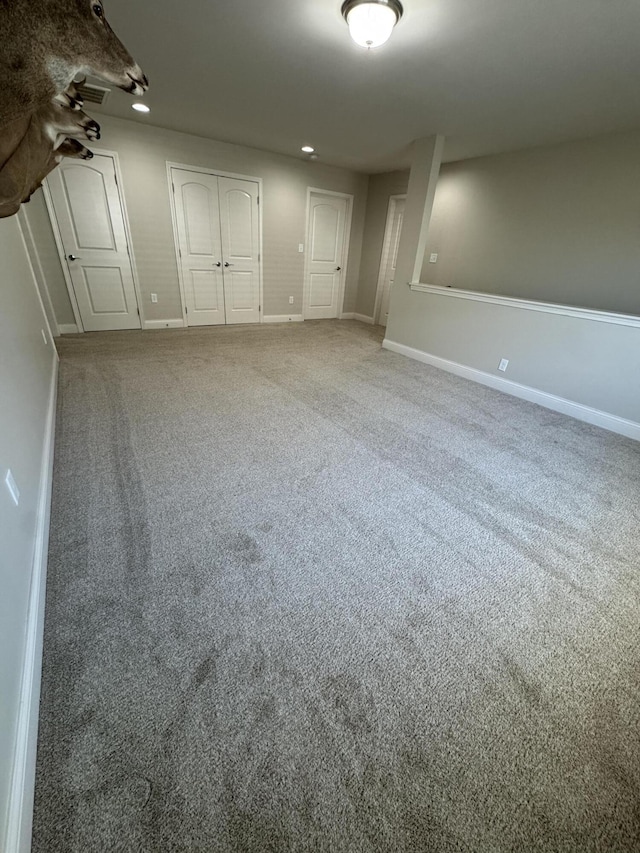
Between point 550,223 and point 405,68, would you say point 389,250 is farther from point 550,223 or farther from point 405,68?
point 405,68

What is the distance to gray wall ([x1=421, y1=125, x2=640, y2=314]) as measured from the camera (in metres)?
3.34

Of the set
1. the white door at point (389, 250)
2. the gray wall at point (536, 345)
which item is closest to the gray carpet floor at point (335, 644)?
the gray wall at point (536, 345)

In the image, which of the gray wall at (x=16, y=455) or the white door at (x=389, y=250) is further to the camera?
the white door at (x=389, y=250)

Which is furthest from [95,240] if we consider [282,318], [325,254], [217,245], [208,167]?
[325,254]

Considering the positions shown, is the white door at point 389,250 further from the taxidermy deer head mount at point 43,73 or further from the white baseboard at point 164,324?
the taxidermy deer head mount at point 43,73

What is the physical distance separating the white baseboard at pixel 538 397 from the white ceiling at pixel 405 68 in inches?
90.2

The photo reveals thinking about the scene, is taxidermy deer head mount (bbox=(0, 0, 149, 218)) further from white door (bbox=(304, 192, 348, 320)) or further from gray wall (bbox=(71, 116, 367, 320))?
white door (bbox=(304, 192, 348, 320))

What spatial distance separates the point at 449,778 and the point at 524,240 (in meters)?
4.99

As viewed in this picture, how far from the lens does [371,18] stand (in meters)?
1.87

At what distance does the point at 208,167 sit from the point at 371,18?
145 inches

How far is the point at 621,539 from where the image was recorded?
1.80 metres

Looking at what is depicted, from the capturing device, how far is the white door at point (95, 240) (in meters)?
4.12

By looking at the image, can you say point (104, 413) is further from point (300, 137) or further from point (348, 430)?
point (300, 137)

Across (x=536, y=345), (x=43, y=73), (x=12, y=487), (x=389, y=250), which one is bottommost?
(x=12, y=487)
